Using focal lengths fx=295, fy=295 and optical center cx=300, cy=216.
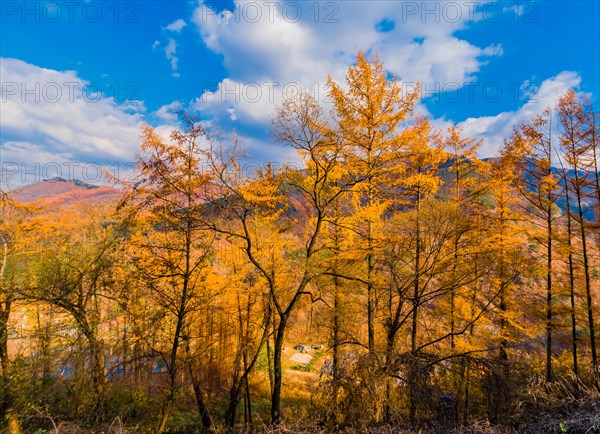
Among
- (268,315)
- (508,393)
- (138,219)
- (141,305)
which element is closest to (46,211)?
(141,305)

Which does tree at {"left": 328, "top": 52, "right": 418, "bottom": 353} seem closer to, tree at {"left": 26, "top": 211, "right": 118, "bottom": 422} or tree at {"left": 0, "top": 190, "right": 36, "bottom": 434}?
tree at {"left": 26, "top": 211, "right": 118, "bottom": 422}

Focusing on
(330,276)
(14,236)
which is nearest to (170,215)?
(330,276)

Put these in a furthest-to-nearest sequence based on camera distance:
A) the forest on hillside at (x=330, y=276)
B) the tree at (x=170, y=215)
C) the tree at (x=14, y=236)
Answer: the tree at (x=14, y=236) → the tree at (x=170, y=215) → the forest on hillside at (x=330, y=276)

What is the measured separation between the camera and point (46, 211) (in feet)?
54.0

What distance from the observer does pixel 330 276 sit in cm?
1098

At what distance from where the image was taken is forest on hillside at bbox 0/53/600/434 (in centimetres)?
625

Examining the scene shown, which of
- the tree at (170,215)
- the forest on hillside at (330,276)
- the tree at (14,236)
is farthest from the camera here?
the tree at (14,236)

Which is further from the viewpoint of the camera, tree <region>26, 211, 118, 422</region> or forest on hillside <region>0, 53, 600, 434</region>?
tree <region>26, 211, 118, 422</region>

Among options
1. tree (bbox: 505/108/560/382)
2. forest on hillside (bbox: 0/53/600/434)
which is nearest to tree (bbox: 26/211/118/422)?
forest on hillside (bbox: 0/53/600/434)

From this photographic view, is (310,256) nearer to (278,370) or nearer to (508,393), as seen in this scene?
(278,370)

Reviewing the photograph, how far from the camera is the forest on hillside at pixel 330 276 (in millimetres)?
6246

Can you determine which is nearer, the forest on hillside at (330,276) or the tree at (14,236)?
the forest on hillside at (330,276)

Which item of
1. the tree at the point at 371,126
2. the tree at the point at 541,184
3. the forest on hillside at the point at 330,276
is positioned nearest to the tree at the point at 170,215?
the forest on hillside at the point at 330,276

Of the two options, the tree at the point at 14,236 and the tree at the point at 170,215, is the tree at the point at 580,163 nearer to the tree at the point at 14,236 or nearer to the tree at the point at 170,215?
the tree at the point at 170,215
